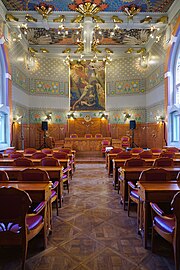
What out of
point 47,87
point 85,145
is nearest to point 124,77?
point 47,87

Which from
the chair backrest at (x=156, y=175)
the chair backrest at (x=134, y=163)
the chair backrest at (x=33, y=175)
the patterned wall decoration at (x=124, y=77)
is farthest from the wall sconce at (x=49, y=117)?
the chair backrest at (x=156, y=175)

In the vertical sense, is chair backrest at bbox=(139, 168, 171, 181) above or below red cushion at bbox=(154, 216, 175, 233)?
above

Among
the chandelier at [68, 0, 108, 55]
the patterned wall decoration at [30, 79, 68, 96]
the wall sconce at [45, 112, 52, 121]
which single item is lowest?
the wall sconce at [45, 112, 52, 121]

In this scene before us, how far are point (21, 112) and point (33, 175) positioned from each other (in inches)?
473

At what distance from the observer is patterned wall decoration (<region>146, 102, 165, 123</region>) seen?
13.4 meters

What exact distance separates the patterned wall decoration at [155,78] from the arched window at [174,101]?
144cm

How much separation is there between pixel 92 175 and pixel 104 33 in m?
11.1

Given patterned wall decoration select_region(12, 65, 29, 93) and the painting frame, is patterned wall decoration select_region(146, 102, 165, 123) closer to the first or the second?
the painting frame

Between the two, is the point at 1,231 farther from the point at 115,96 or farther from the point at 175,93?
the point at 115,96

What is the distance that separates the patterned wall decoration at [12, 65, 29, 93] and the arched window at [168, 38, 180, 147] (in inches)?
393

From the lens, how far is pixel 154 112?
14.9 m

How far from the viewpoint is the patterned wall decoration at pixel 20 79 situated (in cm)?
1321

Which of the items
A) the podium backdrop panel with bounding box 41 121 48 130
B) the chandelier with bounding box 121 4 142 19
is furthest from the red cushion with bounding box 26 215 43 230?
the podium backdrop panel with bounding box 41 121 48 130

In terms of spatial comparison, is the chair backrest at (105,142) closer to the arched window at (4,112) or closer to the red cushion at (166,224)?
the arched window at (4,112)
